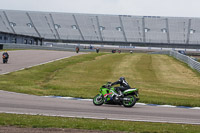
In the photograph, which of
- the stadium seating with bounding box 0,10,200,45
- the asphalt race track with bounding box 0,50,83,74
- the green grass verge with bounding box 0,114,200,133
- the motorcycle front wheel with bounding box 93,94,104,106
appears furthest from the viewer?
the stadium seating with bounding box 0,10,200,45

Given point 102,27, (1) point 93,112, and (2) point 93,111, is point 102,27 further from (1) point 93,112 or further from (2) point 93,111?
(1) point 93,112

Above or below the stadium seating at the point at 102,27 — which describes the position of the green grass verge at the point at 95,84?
below

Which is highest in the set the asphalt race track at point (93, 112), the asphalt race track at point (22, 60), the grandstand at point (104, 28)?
the grandstand at point (104, 28)

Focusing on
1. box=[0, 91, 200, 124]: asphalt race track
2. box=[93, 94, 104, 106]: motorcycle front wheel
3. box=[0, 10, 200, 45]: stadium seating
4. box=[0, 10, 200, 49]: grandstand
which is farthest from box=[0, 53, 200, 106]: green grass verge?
box=[0, 10, 200, 45]: stadium seating

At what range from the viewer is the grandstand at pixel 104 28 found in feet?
333

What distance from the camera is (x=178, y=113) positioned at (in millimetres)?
14570

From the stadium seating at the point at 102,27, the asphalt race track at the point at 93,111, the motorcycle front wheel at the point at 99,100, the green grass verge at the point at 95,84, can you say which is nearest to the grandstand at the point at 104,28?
the stadium seating at the point at 102,27

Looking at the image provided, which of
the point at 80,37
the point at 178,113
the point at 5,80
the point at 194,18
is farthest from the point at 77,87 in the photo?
the point at 194,18

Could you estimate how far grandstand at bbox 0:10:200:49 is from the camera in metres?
101

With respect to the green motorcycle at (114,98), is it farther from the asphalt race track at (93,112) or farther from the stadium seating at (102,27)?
the stadium seating at (102,27)

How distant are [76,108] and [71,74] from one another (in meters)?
16.8

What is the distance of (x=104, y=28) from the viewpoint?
350 feet

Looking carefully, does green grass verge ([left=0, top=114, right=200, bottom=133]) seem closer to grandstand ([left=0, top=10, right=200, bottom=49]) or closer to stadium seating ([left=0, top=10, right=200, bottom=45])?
grandstand ([left=0, top=10, right=200, bottom=49])

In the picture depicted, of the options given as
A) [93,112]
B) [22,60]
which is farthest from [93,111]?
[22,60]
